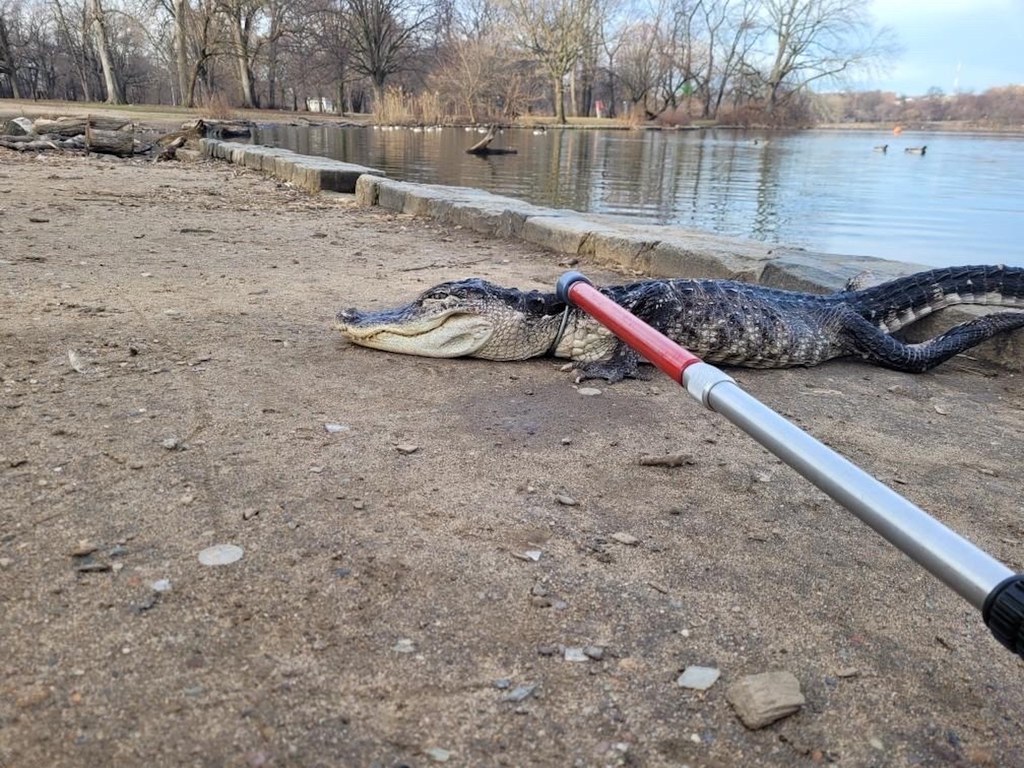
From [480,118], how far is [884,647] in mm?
44812

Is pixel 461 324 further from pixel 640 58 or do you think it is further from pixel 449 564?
pixel 640 58

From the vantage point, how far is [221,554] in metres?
1.92

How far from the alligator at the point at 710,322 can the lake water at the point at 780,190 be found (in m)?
3.51

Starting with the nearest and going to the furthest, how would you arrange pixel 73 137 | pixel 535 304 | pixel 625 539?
1. pixel 625 539
2. pixel 535 304
3. pixel 73 137

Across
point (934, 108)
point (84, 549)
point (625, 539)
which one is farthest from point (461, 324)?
point (934, 108)

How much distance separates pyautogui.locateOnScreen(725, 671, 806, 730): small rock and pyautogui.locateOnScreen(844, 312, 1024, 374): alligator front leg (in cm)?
315

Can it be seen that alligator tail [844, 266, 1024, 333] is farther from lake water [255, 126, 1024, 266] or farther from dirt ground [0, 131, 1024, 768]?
lake water [255, 126, 1024, 266]

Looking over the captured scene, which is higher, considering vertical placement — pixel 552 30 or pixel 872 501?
pixel 552 30

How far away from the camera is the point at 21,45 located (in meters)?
57.6

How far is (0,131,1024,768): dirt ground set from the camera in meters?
1.44

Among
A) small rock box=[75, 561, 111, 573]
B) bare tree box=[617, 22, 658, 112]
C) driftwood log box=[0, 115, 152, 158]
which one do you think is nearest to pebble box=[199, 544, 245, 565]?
small rock box=[75, 561, 111, 573]

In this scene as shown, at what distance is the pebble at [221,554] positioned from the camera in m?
1.89

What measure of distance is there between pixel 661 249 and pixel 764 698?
4847mm

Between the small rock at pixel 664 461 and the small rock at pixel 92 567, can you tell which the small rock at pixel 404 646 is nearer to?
the small rock at pixel 92 567
